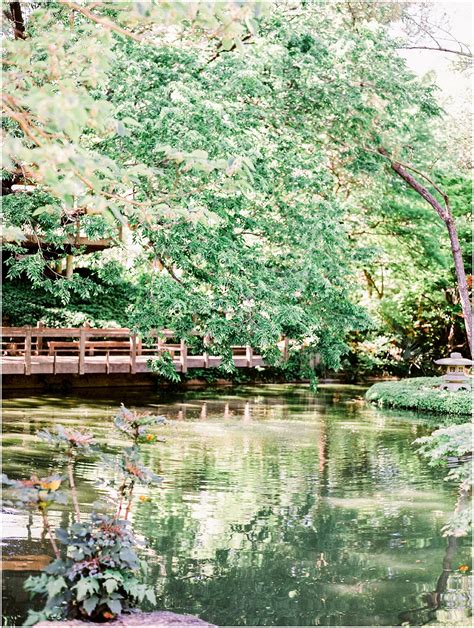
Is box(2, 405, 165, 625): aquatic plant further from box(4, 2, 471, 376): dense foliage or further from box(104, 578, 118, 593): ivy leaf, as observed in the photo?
box(4, 2, 471, 376): dense foliage

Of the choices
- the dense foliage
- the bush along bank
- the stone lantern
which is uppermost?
the dense foliage

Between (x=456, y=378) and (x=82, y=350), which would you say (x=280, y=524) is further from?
(x=456, y=378)

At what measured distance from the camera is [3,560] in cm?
616

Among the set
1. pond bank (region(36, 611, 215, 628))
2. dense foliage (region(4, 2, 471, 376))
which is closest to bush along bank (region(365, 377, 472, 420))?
dense foliage (region(4, 2, 471, 376))

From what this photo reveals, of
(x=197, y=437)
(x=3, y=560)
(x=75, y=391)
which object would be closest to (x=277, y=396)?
(x=75, y=391)

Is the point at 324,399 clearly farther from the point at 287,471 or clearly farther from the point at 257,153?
the point at 257,153

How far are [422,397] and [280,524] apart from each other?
→ 11.0 metres

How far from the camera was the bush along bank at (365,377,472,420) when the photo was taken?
17.2m

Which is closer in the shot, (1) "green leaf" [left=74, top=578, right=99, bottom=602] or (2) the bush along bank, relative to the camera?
(1) "green leaf" [left=74, top=578, right=99, bottom=602]

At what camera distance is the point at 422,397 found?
59.5ft

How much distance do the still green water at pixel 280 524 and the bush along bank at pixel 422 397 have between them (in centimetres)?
233

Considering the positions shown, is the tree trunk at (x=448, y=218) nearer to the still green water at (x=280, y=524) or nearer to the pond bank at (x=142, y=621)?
the still green water at (x=280, y=524)

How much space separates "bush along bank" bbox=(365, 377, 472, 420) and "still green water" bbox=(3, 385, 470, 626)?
2.33 metres

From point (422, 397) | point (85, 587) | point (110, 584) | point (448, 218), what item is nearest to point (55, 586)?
point (85, 587)
